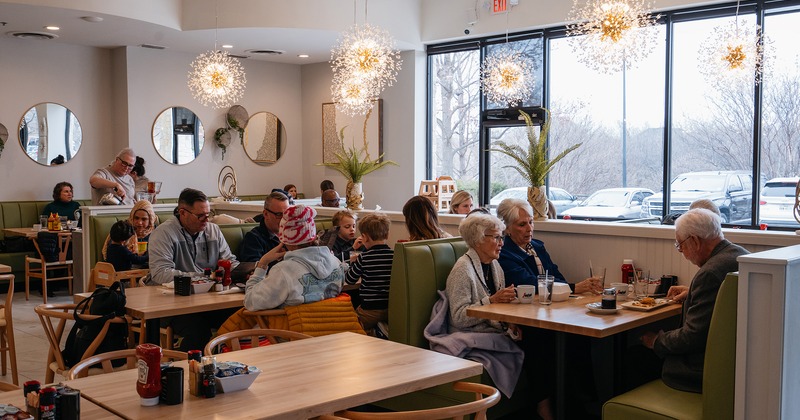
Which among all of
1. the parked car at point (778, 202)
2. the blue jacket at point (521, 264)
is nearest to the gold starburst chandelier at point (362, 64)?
the blue jacket at point (521, 264)

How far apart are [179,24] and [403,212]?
5.98 metres

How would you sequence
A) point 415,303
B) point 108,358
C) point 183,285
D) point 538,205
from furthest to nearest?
point 538,205 < point 183,285 < point 415,303 < point 108,358

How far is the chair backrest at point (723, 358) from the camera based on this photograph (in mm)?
3334

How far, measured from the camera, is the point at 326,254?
4.62 meters

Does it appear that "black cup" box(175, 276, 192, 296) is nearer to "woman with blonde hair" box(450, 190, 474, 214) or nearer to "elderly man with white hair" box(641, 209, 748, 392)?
"elderly man with white hair" box(641, 209, 748, 392)

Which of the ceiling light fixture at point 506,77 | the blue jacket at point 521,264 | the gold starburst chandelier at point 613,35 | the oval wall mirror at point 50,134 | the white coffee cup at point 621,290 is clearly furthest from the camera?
the oval wall mirror at point 50,134

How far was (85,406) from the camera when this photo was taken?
2543mm

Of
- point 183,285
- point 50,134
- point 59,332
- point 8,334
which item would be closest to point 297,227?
point 183,285

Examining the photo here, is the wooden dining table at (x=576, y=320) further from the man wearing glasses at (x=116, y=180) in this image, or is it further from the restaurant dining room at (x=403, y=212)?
the man wearing glasses at (x=116, y=180)

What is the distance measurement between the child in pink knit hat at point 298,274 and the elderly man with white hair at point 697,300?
1818 mm

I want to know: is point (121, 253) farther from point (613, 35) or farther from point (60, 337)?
point (613, 35)

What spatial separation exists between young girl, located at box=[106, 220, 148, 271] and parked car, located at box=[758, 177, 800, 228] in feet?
21.3

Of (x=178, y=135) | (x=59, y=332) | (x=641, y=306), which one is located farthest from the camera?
(x=178, y=135)

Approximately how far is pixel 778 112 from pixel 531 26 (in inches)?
126
